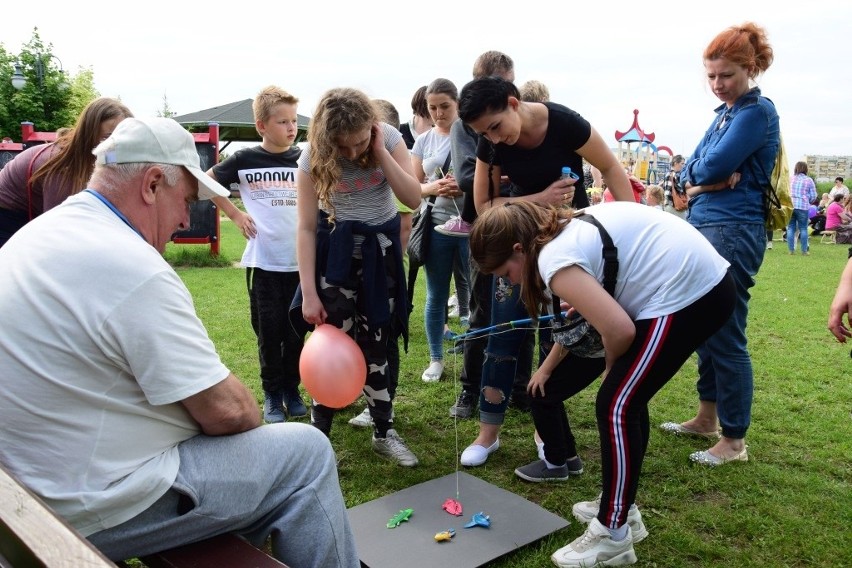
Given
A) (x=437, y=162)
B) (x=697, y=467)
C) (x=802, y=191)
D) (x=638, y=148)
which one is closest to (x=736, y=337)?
(x=697, y=467)

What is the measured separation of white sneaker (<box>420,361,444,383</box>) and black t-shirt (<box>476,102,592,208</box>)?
1918 millimetres

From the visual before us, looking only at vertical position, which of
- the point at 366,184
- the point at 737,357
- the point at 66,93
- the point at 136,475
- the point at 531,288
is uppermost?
the point at 66,93

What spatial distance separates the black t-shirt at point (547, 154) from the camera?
3051 mm

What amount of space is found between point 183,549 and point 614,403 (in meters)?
1.48

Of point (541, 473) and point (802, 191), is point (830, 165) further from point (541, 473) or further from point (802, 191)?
point (541, 473)

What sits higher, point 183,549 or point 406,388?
point 183,549

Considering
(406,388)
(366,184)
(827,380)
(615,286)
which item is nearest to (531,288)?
(615,286)

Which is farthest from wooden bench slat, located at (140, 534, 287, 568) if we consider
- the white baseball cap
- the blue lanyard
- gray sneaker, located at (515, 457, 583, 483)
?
gray sneaker, located at (515, 457, 583, 483)

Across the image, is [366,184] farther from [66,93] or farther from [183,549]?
[66,93]

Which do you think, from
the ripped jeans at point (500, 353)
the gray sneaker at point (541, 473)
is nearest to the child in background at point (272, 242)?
the ripped jeans at point (500, 353)

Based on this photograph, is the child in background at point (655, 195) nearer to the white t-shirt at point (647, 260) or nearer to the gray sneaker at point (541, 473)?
the gray sneaker at point (541, 473)

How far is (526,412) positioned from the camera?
4.13 m

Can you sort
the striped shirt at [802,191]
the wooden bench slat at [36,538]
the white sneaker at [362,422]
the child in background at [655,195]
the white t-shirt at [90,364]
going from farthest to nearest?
the striped shirt at [802,191] → the child in background at [655,195] → the white sneaker at [362,422] → the white t-shirt at [90,364] → the wooden bench slat at [36,538]

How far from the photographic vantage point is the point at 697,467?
3.32m
